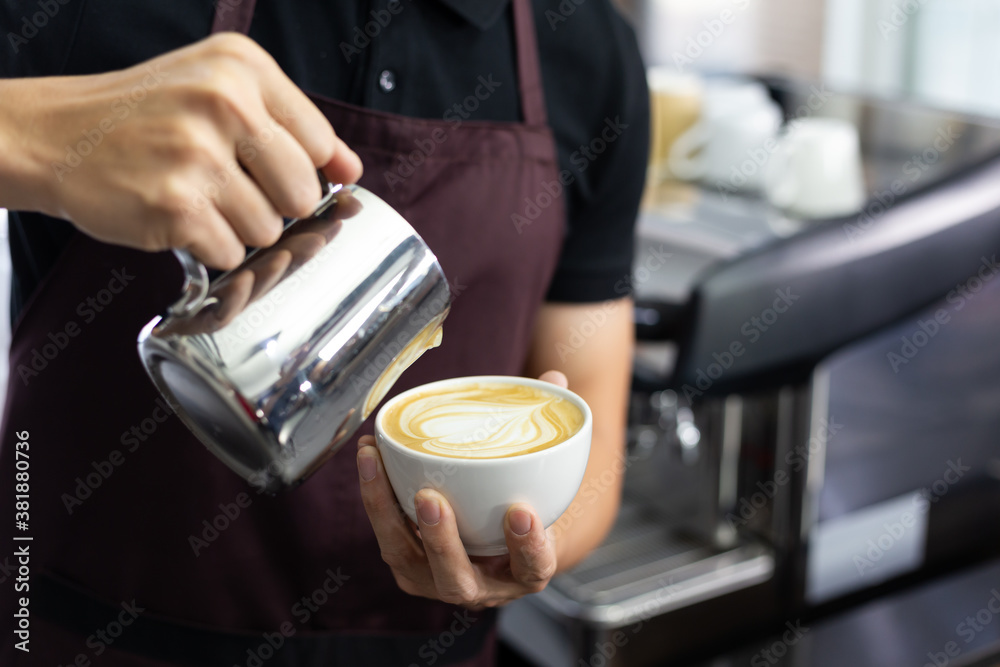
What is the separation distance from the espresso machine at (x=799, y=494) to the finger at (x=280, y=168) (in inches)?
34.0

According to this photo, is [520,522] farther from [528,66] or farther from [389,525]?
[528,66]

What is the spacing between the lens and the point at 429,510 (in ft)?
2.12

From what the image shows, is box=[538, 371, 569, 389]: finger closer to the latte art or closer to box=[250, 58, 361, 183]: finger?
the latte art

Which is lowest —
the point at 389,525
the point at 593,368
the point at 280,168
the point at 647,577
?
the point at 647,577

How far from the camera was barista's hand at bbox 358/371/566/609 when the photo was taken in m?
0.66

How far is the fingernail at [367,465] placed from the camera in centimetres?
69

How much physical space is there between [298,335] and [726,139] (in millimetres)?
1559

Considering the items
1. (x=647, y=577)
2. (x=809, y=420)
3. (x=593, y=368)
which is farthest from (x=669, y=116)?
(x=593, y=368)

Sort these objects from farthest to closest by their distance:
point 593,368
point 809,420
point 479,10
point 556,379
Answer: point 809,420, point 593,368, point 479,10, point 556,379

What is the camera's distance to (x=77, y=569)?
3.02 feet

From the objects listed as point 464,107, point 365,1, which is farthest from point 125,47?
point 464,107

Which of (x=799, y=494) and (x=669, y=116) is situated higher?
(x=669, y=116)

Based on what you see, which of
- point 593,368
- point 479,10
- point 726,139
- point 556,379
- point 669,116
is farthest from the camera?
point 669,116

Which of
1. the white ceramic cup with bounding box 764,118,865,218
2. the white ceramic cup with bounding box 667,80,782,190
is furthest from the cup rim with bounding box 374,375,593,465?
the white ceramic cup with bounding box 667,80,782,190
